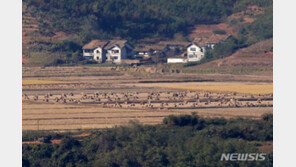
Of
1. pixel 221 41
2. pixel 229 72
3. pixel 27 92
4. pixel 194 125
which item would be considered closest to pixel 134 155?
pixel 194 125

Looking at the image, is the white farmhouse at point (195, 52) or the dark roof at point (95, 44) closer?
the dark roof at point (95, 44)

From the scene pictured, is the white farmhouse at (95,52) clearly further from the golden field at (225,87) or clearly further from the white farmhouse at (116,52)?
the golden field at (225,87)

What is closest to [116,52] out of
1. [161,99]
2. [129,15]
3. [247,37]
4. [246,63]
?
[129,15]

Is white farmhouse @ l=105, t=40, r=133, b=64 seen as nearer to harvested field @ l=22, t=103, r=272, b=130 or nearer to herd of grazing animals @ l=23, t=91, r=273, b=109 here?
herd of grazing animals @ l=23, t=91, r=273, b=109

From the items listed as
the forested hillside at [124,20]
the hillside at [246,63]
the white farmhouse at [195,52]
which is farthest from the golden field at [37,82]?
the white farmhouse at [195,52]

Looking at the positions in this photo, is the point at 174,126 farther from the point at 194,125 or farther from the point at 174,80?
the point at 174,80
